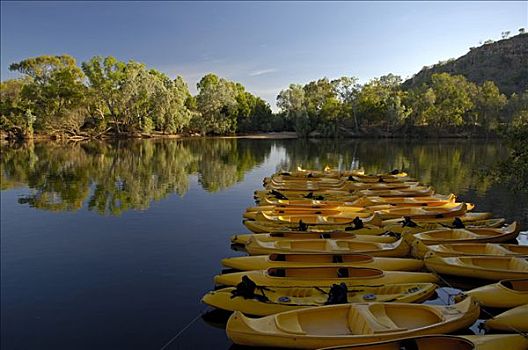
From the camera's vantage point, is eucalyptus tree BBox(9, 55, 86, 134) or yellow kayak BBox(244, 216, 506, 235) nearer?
yellow kayak BBox(244, 216, 506, 235)

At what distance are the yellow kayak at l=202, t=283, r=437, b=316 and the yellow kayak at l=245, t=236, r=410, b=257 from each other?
99.5 inches

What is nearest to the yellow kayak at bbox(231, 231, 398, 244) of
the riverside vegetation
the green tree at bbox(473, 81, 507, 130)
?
the riverside vegetation

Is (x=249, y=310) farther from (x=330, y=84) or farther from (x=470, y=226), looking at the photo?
(x=330, y=84)

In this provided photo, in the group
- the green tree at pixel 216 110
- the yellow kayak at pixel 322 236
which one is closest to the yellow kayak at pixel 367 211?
the yellow kayak at pixel 322 236

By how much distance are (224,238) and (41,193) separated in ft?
49.4

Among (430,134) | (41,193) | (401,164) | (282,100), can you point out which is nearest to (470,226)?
(41,193)

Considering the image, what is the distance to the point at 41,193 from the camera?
24.8 metres

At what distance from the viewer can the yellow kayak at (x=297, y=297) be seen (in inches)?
322

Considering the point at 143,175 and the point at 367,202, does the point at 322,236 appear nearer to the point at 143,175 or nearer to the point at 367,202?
the point at 367,202

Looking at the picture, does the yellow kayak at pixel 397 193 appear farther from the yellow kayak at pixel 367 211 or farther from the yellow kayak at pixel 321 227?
the yellow kayak at pixel 321 227

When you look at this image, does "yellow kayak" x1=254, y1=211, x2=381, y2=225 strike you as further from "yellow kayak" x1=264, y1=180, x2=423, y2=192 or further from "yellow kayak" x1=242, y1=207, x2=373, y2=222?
"yellow kayak" x1=264, y1=180, x2=423, y2=192

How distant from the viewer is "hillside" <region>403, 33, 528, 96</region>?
426ft

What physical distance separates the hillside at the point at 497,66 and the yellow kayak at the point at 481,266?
404 feet

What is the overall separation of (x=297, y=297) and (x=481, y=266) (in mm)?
5323
